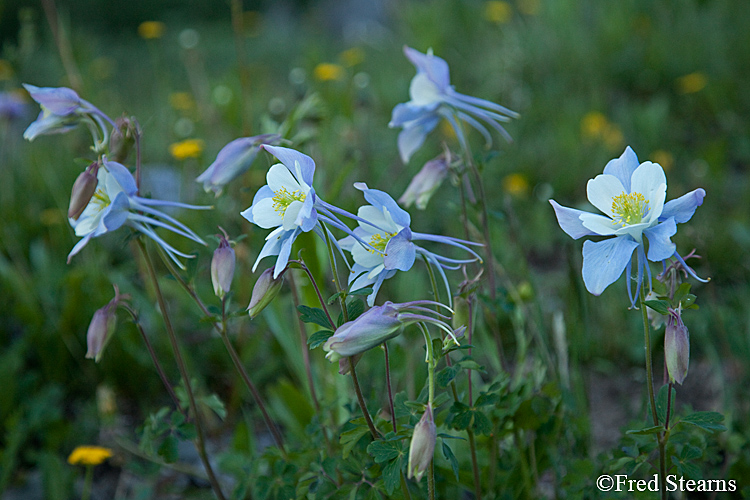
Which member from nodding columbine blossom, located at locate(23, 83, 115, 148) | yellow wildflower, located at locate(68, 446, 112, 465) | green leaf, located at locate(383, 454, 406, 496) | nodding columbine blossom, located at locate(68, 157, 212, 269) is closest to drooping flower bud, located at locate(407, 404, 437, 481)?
green leaf, located at locate(383, 454, 406, 496)

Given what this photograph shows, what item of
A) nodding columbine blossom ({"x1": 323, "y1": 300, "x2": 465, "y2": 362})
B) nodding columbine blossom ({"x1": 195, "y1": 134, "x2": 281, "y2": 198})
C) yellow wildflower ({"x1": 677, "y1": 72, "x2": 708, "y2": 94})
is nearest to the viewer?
nodding columbine blossom ({"x1": 323, "y1": 300, "x2": 465, "y2": 362})

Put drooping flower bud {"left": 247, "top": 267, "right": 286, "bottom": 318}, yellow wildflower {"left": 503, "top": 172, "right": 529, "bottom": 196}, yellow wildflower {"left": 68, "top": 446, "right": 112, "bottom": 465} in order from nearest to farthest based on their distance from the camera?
1. drooping flower bud {"left": 247, "top": 267, "right": 286, "bottom": 318}
2. yellow wildflower {"left": 68, "top": 446, "right": 112, "bottom": 465}
3. yellow wildflower {"left": 503, "top": 172, "right": 529, "bottom": 196}

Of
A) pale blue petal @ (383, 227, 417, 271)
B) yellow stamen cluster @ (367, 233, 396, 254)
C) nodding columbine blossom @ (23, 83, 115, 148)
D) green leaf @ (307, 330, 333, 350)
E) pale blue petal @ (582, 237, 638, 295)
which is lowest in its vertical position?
green leaf @ (307, 330, 333, 350)

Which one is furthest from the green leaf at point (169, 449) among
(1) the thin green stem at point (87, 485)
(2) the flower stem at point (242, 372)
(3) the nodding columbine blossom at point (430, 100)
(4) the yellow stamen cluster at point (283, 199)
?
(3) the nodding columbine blossom at point (430, 100)

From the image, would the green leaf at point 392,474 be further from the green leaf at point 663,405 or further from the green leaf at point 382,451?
the green leaf at point 663,405

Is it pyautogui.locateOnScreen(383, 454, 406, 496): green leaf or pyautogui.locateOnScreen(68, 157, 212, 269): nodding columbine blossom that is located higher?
pyautogui.locateOnScreen(68, 157, 212, 269): nodding columbine blossom

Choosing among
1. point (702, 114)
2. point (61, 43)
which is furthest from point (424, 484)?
point (702, 114)

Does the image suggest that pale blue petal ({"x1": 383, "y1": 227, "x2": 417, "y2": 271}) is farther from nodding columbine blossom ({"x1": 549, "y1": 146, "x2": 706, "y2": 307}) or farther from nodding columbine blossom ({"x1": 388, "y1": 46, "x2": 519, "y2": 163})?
nodding columbine blossom ({"x1": 388, "y1": 46, "x2": 519, "y2": 163})

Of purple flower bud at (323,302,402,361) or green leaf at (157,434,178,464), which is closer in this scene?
purple flower bud at (323,302,402,361)
